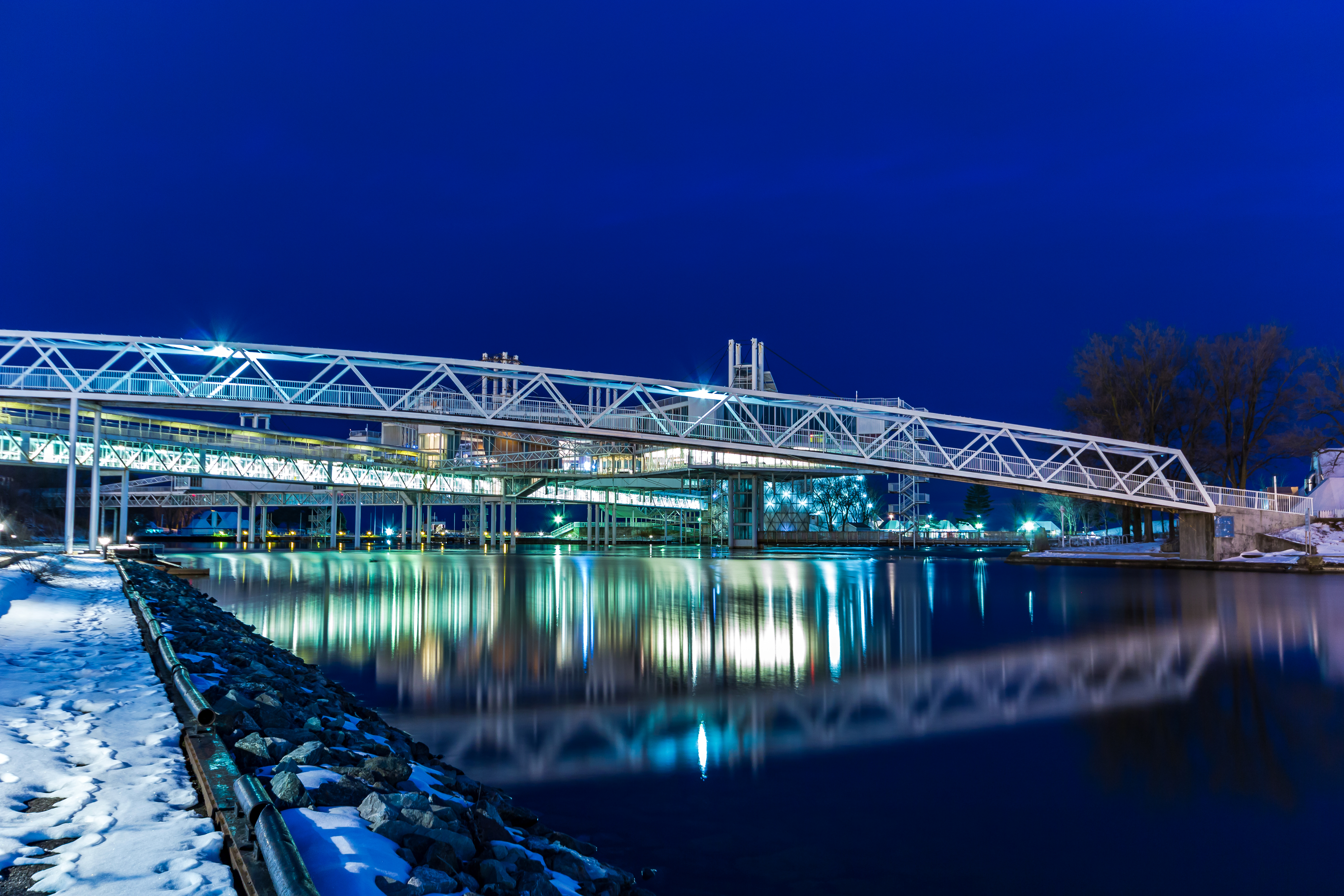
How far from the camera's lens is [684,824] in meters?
5.85

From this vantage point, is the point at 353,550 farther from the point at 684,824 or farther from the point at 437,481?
the point at 684,824

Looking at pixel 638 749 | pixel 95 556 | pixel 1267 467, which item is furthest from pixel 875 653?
pixel 1267 467

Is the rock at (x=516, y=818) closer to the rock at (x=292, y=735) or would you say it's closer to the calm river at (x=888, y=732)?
the calm river at (x=888, y=732)

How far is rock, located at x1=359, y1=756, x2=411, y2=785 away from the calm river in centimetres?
120

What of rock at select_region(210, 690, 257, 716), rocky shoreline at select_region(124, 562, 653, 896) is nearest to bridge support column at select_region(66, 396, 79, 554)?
rocky shoreline at select_region(124, 562, 653, 896)

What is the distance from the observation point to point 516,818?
17.4 feet

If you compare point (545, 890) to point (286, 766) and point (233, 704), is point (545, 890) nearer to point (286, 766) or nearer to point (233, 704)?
A: point (286, 766)

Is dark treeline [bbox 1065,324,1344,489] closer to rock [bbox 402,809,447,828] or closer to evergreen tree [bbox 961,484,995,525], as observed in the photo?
rock [bbox 402,809,447,828]

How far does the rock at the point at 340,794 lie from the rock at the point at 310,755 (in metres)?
0.47

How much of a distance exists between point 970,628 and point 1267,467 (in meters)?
47.8

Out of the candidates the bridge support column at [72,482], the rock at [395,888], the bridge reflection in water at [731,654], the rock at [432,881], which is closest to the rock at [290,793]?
the rock at [432,881]

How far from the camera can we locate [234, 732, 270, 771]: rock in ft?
15.9

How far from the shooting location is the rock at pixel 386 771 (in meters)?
5.03

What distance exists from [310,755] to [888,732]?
5.51m
